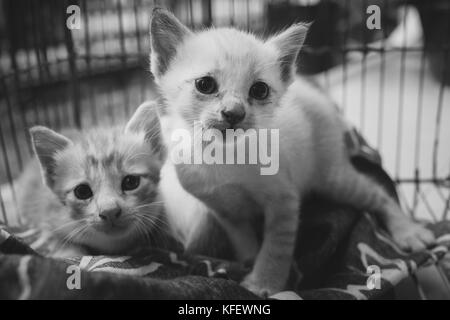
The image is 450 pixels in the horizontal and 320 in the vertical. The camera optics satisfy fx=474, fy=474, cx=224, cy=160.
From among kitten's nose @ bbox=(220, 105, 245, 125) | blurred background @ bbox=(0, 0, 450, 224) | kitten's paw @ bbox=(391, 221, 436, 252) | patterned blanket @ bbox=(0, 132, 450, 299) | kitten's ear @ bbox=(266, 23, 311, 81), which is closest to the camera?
patterned blanket @ bbox=(0, 132, 450, 299)

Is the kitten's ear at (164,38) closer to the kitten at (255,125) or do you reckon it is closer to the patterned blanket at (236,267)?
the kitten at (255,125)

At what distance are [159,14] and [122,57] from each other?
62 cm

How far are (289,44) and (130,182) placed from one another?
46 cm

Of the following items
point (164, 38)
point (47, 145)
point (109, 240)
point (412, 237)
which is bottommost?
point (412, 237)

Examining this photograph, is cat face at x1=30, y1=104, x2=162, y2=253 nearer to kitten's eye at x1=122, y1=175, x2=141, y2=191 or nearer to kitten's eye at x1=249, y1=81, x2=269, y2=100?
kitten's eye at x1=122, y1=175, x2=141, y2=191

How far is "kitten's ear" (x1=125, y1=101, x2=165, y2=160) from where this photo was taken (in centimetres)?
102

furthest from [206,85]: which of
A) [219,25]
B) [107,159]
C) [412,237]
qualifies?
[219,25]

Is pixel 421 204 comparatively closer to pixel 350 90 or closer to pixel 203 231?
pixel 203 231

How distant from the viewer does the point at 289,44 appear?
1.02 meters

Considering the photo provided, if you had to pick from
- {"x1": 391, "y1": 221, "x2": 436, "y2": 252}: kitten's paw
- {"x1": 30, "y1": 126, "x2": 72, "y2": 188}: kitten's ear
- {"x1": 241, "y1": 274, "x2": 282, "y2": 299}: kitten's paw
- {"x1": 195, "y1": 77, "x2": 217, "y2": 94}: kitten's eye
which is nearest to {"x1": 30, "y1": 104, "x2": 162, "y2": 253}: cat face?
{"x1": 30, "y1": 126, "x2": 72, "y2": 188}: kitten's ear

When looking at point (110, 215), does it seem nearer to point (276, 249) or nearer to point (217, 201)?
point (217, 201)

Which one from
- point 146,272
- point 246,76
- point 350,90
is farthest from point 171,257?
point 350,90

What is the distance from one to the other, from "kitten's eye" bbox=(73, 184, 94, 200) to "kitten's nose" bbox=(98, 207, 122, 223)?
0.08 metres
